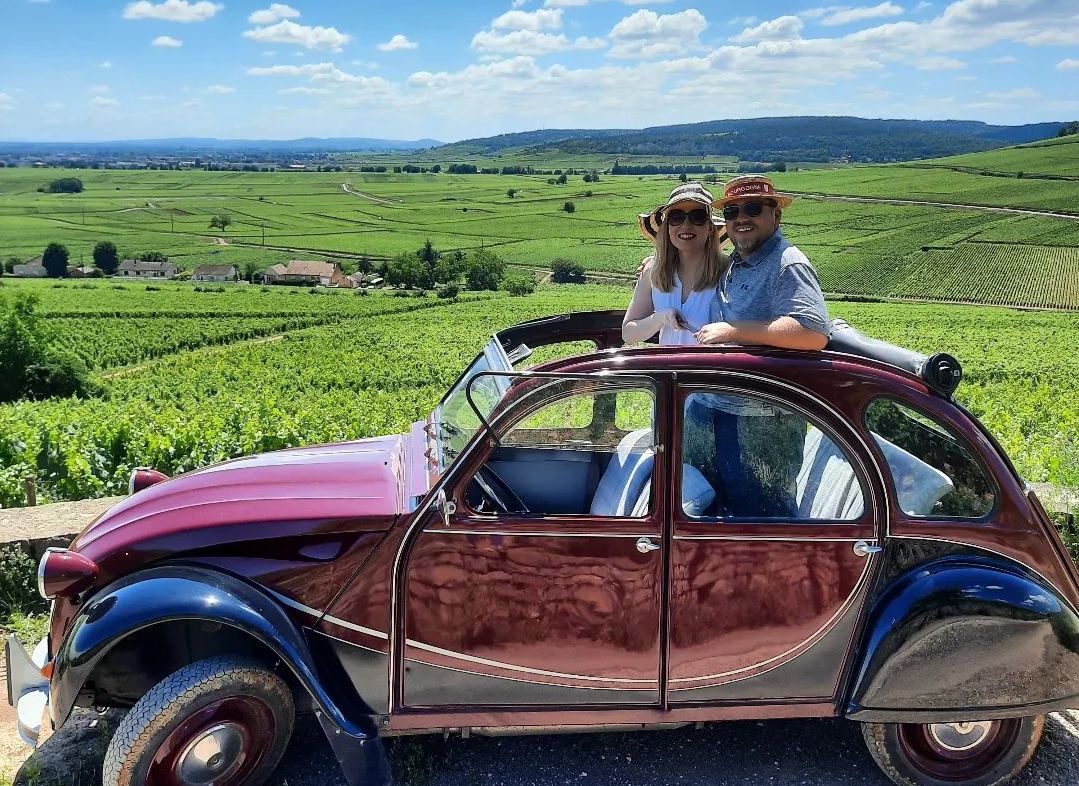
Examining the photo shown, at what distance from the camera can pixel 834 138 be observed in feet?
417

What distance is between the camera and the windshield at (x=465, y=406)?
331 cm

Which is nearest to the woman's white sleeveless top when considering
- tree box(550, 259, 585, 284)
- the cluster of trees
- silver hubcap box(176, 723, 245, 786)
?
silver hubcap box(176, 723, 245, 786)

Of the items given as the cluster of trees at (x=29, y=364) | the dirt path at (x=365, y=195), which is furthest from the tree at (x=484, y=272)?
the dirt path at (x=365, y=195)

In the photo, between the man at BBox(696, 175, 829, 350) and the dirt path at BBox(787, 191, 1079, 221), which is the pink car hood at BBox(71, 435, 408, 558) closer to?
the man at BBox(696, 175, 829, 350)

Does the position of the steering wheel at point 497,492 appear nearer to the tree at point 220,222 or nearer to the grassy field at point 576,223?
the grassy field at point 576,223

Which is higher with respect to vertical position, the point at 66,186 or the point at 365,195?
the point at 66,186

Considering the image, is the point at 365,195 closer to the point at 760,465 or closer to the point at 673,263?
the point at 673,263

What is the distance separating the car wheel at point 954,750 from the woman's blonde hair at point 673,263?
2399mm

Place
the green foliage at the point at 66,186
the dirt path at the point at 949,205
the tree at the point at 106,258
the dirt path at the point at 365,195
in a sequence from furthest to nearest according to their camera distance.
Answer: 1. the green foliage at the point at 66,186
2. the dirt path at the point at 365,195
3. the tree at the point at 106,258
4. the dirt path at the point at 949,205

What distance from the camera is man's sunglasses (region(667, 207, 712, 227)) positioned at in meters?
4.25

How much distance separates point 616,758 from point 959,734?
5.02 feet

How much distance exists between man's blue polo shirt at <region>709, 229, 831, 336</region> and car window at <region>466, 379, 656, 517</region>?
0.83 meters

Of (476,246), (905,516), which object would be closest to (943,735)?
(905,516)

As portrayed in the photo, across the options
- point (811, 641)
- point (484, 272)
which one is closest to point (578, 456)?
point (811, 641)
